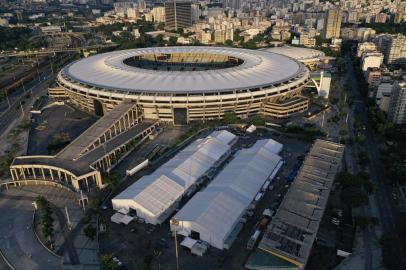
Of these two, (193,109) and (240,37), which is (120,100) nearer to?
(193,109)

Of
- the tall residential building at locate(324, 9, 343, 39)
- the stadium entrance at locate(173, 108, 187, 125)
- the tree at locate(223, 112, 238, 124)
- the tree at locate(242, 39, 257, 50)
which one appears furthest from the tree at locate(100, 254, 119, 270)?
the tall residential building at locate(324, 9, 343, 39)

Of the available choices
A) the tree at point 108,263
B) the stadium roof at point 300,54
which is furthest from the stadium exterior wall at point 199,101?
the stadium roof at point 300,54

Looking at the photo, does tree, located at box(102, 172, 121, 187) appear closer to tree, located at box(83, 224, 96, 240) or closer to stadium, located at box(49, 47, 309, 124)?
tree, located at box(83, 224, 96, 240)

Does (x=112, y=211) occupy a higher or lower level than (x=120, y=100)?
lower

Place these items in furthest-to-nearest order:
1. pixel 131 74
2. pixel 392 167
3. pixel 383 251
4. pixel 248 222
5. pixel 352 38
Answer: pixel 352 38 → pixel 131 74 → pixel 392 167 → pixel 248 222 → pixel 383 251

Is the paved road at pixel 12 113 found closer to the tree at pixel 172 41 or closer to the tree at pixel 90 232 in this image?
the tree at pixel 90 232

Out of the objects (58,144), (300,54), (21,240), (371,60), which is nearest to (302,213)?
(21,240)

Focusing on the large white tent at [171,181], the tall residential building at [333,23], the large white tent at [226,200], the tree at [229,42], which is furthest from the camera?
the tree at [229,42]

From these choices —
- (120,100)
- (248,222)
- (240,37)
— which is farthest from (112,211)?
(240,37)
